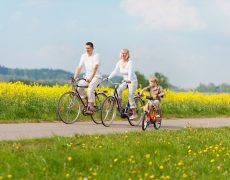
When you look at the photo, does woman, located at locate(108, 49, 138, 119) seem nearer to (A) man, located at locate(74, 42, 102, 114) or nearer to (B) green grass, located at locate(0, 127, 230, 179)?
(A) man, located at locate(74, 42, 102, 114)

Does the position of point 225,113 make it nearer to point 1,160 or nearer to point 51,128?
point 51,128

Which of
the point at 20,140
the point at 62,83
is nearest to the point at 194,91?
the point at 62,83

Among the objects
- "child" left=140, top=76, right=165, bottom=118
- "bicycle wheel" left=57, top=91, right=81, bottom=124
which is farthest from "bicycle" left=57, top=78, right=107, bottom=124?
"child" left=140, top=76, right=165, bottom=118

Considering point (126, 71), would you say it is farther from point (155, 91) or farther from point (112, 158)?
point (112, 158)

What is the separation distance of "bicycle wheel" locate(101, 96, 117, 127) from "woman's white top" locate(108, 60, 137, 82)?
68cm

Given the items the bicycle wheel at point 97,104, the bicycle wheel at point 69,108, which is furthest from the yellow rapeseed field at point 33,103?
the bicycle wheel at point 97,104

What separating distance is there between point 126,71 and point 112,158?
6.16 metres

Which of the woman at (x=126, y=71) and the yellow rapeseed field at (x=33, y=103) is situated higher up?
the woman at (x=126, y=71)

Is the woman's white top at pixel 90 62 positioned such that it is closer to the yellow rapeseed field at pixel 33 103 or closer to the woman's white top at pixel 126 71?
the woman's white top at pixel 126 71

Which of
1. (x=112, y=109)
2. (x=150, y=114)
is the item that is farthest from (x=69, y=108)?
(x=150, y=114)

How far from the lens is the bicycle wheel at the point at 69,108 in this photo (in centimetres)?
1427

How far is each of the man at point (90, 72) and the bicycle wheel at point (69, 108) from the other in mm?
283

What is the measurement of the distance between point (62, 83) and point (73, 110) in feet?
27.2

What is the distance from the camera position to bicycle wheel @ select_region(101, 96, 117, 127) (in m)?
14.4
